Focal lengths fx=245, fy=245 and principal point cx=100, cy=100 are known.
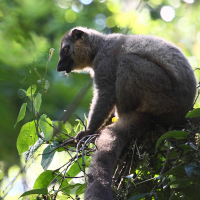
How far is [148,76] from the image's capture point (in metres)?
4.23

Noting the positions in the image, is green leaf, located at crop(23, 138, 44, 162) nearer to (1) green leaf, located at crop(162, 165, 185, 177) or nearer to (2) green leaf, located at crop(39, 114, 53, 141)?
(2) green leaf, located at crop(39, 114, 53, 141)

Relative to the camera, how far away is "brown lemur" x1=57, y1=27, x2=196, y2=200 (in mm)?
3699

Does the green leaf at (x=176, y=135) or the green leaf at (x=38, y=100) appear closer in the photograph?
the green leaf at (x=176, y=135)

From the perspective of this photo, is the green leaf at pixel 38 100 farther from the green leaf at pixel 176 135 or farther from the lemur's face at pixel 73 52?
the lemur's face at pixel 73 52

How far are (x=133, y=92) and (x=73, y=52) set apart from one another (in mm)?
2444

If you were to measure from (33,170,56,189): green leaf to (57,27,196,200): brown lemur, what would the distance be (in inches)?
26.7

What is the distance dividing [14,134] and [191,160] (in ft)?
10.7

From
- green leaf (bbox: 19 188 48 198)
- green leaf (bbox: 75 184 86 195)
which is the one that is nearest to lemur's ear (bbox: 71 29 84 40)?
green leaf (bbox: 75 184 86 195)

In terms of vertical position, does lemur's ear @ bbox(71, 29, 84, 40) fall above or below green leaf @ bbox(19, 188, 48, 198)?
above

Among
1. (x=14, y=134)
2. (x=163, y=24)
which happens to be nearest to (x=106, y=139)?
(x=14, y=134)

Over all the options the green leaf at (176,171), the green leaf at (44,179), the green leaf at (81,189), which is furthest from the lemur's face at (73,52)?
the green leaf at (176,171)

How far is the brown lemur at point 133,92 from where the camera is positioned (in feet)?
Result: 12.1

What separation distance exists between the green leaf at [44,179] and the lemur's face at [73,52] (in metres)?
2.97

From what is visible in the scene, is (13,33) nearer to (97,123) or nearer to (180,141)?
(97,123)
